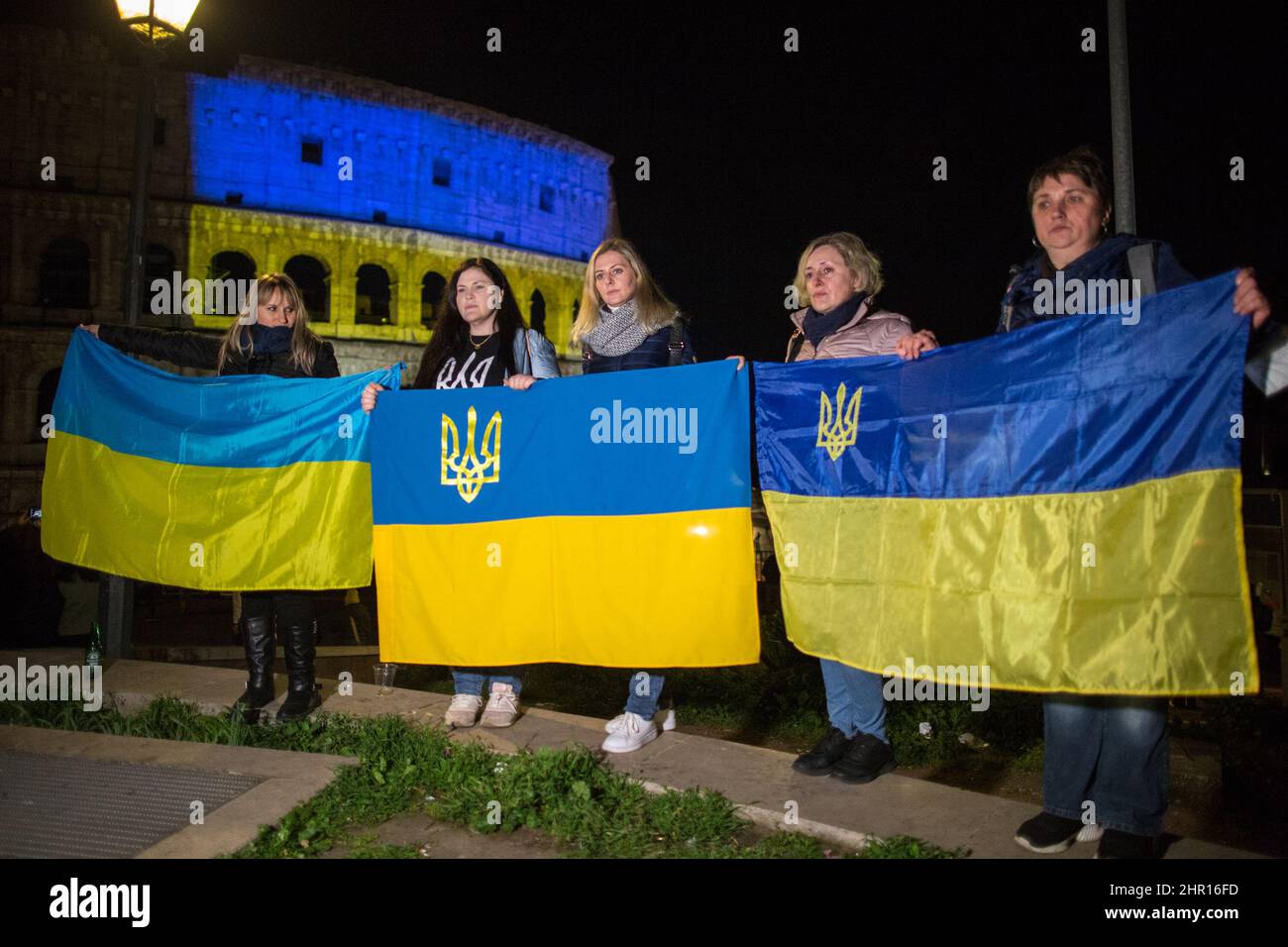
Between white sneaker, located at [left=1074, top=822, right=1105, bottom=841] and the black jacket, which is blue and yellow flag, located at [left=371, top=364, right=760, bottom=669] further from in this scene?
white sneaker, located at [left=1074, top=822, right=1105, bottom=841]

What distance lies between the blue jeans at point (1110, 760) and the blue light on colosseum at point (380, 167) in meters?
38.7

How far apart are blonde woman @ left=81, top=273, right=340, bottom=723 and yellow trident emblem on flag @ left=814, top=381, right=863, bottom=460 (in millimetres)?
2759

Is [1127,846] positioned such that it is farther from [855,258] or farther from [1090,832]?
[855,258]

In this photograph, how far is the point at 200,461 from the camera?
18.2ft

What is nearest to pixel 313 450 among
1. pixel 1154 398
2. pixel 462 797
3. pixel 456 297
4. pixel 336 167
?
pixel 456 297

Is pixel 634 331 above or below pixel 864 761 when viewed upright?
above

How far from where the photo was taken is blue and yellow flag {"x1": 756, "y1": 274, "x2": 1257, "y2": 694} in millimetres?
2928

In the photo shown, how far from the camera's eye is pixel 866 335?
4082 mm

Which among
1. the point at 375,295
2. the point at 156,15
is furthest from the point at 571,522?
the point at 375,295

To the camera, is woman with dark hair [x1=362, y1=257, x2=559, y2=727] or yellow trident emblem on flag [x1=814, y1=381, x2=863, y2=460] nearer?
yellow trident emblem on flag [x1=814, y1=381, x2=863, y2=460]

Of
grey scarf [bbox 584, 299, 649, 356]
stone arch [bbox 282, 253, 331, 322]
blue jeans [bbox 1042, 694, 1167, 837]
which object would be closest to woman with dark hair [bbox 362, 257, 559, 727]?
grey scarf [bbox 584, 299, 649, 356]

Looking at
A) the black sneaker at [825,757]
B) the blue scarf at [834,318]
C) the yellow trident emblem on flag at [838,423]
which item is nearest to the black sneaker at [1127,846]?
the black sneaker at [825,757]

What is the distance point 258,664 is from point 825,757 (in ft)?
10.8

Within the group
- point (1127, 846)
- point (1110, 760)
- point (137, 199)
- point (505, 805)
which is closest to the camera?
point (1127, 846)
